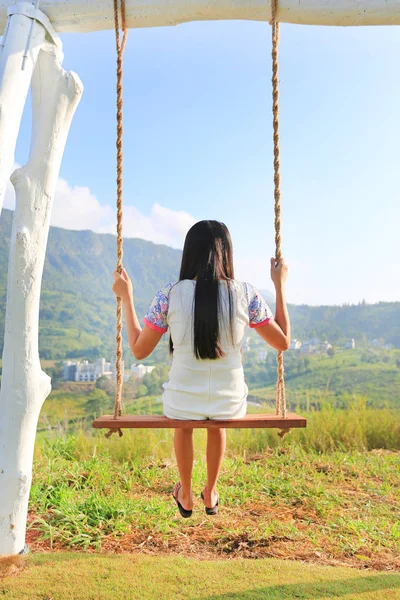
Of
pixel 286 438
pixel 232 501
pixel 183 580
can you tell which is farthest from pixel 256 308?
pixel 286 438

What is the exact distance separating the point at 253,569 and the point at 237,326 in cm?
147

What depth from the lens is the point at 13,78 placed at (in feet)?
10.1

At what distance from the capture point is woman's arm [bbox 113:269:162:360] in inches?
115

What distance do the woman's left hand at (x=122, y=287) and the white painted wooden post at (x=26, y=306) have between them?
447 mm

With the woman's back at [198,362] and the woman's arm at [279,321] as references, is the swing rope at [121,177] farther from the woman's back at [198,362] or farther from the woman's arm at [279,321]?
the woman's back at [198,362]

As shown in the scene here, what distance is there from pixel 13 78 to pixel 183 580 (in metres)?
2.85

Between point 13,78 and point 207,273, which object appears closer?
point 207,273

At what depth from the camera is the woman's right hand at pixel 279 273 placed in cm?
307

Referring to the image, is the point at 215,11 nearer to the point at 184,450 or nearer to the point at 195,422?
the point at 195,422

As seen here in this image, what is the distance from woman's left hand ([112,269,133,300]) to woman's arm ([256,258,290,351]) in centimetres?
72

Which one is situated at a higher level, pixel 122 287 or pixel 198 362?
pixel 122 287

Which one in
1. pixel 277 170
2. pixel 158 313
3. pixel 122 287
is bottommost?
pixel 158 313

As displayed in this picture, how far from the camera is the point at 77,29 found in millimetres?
3479

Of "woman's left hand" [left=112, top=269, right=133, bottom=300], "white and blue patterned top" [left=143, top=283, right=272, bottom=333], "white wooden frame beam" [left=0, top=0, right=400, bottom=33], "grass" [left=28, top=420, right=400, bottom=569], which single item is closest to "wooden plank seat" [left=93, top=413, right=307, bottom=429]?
"white and blue patterned top" [left=143, top=283, right=272, bottom=333]
